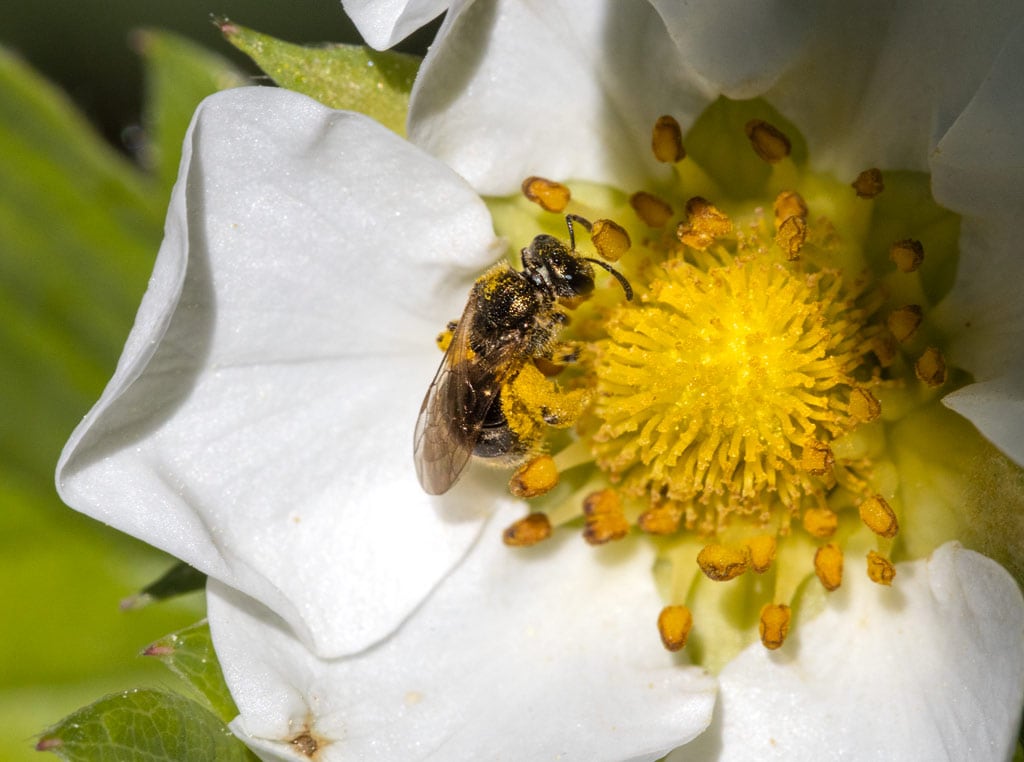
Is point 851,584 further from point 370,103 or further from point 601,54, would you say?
point 370,103

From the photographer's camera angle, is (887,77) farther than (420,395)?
No

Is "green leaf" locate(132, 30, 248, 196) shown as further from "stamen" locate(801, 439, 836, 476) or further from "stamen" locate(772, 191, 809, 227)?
"stamen" locate(801, 439, 836, 476)

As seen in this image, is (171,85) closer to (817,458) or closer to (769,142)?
(769,142)

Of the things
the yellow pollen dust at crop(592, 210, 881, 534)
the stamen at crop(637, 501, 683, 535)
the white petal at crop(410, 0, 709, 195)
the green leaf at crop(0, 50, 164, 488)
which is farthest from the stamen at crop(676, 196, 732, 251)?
the green leaf at crop(0, 50, 164, 488)

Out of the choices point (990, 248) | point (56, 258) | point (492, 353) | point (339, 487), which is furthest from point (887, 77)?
point (56, 258)

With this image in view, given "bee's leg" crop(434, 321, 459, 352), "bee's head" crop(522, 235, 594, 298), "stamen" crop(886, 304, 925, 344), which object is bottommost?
"bee's leg" crop(434, 321, 459, 352)

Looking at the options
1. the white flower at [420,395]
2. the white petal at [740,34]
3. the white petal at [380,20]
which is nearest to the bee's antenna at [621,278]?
the white flower at [420,395]
